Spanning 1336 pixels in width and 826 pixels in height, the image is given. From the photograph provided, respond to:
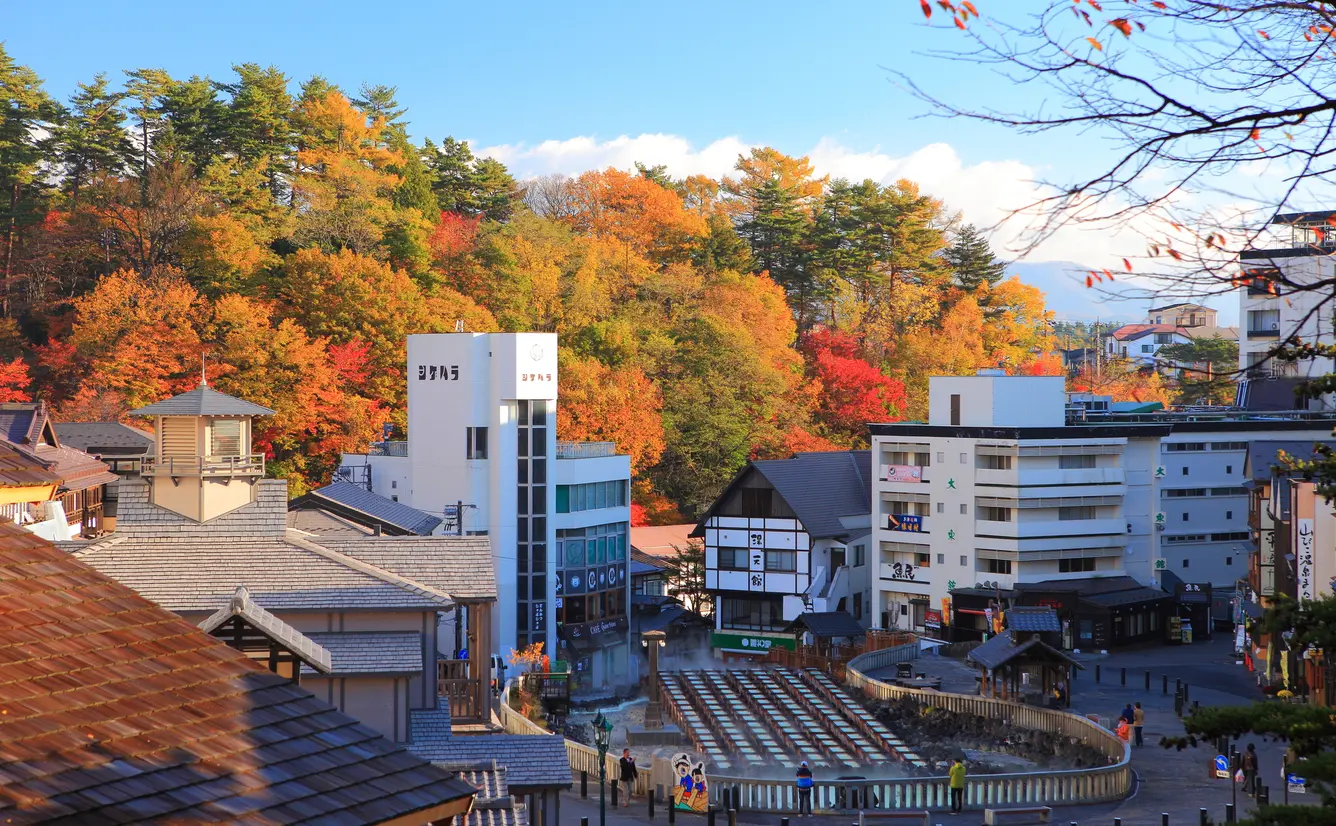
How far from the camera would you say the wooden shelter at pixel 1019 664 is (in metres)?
32.8

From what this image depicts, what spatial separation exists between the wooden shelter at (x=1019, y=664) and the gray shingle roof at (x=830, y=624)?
8432 millimetres

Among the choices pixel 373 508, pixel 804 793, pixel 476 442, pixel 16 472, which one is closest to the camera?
pixel 16 472

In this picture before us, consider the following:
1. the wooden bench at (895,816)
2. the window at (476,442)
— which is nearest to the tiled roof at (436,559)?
the wooden bench at (895,816)

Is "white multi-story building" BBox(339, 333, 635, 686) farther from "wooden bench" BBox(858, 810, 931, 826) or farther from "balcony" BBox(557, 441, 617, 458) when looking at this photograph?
"wooden bench" BBox(858, 810, 931, 826)

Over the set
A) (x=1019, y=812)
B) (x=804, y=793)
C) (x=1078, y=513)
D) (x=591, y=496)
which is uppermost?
(x=591, y=496)

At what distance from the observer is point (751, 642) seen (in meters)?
46.9

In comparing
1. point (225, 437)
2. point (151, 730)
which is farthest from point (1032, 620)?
point (151, 730)

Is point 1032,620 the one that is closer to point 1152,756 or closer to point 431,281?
point 1152,756

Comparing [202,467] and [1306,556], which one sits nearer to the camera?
[202,467]

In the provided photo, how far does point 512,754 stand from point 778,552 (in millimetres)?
31799

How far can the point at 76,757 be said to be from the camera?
548 cm

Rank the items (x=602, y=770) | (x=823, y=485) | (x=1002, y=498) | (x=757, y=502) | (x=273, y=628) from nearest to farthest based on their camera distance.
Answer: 1. (x=273, y=628)
2. (x=602, y=770)
3. (x=1002, y=498)
4. (x=757, y=502)
5. (x=823, y=485)

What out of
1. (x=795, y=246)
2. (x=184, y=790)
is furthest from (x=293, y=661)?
(x=795, y=246)

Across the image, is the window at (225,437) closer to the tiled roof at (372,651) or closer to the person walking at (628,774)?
the tiled roof at (372,651)
